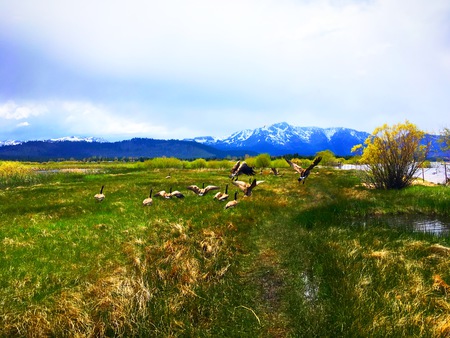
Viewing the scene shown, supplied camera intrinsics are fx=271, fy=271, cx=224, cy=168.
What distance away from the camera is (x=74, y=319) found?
6.23 metres

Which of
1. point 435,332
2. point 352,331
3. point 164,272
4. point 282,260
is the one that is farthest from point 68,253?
point 435,332

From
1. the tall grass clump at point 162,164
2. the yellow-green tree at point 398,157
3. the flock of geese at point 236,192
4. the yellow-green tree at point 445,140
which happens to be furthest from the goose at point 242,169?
the tall grass clump at point 162,164

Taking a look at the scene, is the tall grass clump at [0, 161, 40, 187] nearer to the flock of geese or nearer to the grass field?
the flock of geese

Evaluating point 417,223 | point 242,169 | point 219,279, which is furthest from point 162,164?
point 219,279

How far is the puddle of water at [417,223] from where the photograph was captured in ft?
46.8

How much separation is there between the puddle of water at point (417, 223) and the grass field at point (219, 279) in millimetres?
830

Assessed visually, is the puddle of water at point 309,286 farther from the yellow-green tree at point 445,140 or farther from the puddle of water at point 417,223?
the yellow-green tree at point 445,140

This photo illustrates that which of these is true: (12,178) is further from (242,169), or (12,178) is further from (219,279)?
(219,279)

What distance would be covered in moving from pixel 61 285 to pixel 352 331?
7647 millimetres

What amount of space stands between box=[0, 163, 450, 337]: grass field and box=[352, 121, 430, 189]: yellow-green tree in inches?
615

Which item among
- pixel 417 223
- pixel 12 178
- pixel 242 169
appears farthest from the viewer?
pixel 12 178

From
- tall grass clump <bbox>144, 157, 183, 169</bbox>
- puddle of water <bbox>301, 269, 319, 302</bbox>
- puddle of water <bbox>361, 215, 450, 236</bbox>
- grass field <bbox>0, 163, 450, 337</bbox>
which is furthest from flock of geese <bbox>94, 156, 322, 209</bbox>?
tall grass clump <bbox>144, 157, 183, 169</bbox>

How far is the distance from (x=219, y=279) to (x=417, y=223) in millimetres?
13762

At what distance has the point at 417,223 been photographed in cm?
1605
